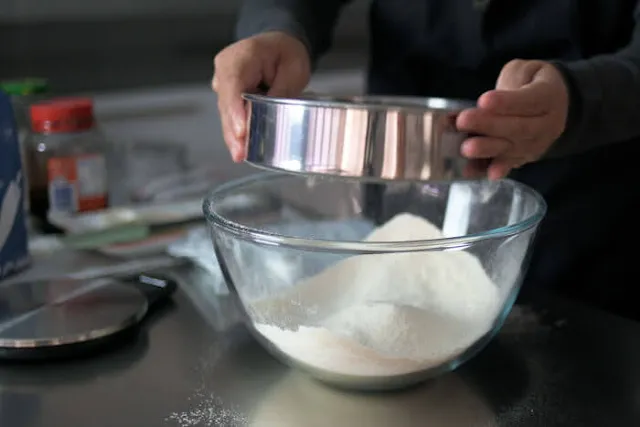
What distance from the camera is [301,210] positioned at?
2.56ft

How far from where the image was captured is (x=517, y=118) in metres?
0.54

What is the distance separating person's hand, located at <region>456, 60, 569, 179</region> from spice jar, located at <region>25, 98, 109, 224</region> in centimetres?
52

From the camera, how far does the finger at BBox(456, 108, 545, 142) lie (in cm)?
50

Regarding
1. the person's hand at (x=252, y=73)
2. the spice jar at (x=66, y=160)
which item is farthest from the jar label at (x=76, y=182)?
the person's hand at (x=252, y=73)

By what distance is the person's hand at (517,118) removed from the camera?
0.51 metres

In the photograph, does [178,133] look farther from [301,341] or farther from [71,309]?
[301,341]

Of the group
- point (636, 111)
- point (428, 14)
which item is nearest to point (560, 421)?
point (636, 111)

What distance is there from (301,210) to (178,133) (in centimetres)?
95

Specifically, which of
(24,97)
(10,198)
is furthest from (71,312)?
(24,97)

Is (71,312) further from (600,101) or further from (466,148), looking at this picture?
(600,101)

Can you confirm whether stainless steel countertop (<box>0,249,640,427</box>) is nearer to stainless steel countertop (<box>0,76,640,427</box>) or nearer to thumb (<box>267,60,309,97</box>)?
stainless steel countertop (<box>0,76,640,427</box>)

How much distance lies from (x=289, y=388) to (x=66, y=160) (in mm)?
507

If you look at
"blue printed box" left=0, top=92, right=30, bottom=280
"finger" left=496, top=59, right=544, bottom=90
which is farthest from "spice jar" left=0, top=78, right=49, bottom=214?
"finger" left=496, top=59, right=544, bottom=90

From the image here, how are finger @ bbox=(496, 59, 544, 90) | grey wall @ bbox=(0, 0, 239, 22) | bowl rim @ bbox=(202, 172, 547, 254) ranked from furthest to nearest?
grey wall @ bbox=(0, 0, 239, 22)
finger @ bbox=(496, 59, 544, 90)
bowl rim @ bbox=(202, 172, 547, 254)
